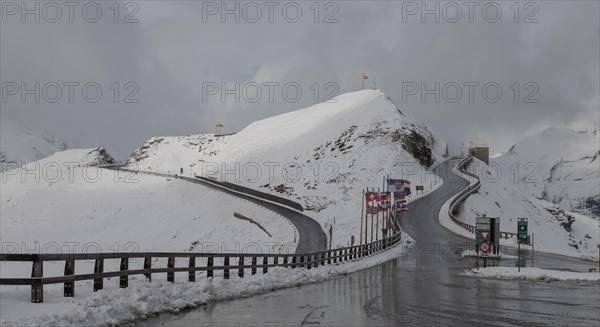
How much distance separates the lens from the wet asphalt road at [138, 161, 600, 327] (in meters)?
11.5

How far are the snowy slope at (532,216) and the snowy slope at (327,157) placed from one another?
11.3 m

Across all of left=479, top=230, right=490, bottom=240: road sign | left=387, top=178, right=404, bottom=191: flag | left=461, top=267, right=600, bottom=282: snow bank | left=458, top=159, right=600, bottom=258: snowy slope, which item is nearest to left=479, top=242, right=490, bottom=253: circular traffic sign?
left=479, top=230, right=490, bottom=240: road sign

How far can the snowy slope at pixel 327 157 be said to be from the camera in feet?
323

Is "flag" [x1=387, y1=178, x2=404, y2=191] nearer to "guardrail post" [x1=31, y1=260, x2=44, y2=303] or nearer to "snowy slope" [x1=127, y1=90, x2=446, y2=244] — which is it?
"snowy slope" [x1=127, y1=90, x2=446, y2=244]

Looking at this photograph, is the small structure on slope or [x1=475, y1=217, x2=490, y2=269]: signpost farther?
the small structure on slope

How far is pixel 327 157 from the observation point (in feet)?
408

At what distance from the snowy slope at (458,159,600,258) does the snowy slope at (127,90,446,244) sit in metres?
11.3

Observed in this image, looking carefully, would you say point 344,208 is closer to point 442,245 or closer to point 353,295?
point 442,245

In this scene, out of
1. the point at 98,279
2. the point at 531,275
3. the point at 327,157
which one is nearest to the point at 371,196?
the point at 531,275

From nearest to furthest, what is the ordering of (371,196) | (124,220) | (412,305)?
(412,305) < (371,196) < (124,220)

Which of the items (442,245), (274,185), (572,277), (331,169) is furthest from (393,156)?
(572,277)

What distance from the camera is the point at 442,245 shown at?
4869 centimetres

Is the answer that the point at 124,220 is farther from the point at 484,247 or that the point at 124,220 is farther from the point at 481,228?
the point at 484,247

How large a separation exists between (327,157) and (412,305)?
11026 centimetres
